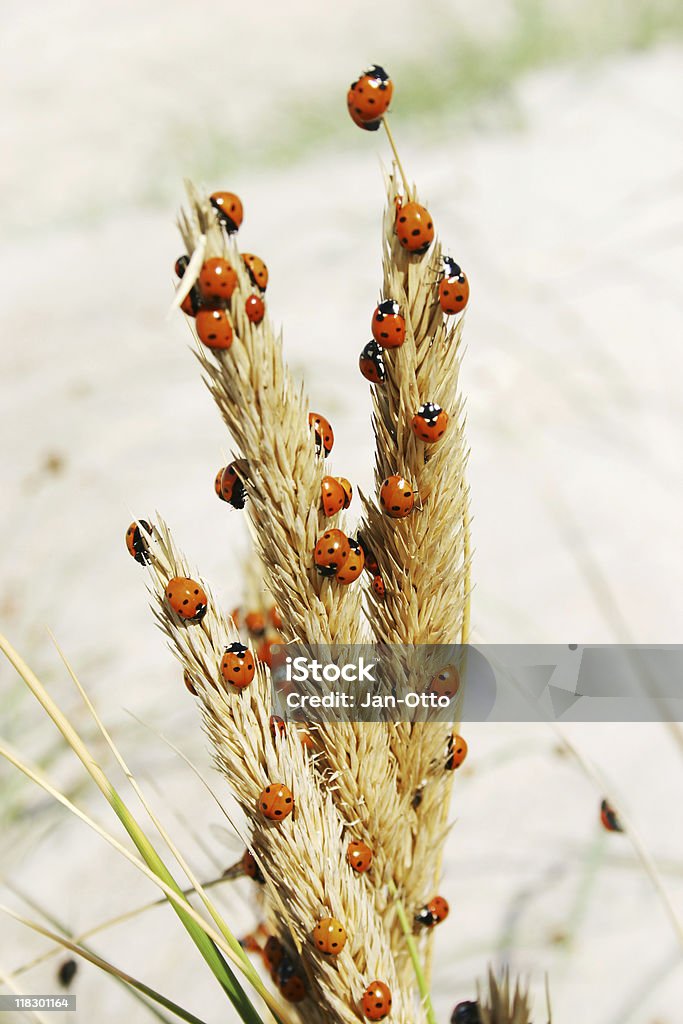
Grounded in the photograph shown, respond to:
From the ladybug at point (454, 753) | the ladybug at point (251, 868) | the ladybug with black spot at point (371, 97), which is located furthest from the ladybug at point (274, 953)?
the ladybug with black spot at point (371, 97)

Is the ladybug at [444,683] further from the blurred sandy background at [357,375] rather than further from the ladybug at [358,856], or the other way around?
the blurred sandy background at [357,375]

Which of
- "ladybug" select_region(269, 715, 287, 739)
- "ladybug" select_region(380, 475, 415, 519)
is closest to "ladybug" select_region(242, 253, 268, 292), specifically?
"ladybug" select_region(380, 475, 415, 519)

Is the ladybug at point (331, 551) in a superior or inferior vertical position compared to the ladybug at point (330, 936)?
superior

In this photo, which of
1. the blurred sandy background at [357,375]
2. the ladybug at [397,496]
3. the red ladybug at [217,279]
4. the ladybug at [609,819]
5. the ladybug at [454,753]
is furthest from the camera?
the blurred sandy background at [357,375]

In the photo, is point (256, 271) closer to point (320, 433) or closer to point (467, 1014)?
point (320, 433)

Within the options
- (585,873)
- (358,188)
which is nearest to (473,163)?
(358,188)

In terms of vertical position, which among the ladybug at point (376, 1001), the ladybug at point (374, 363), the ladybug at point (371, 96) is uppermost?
the ladybug at point (371, 96)
